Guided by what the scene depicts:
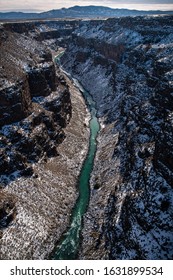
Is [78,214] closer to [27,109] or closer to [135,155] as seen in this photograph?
[135,155]

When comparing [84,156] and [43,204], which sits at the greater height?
[84,156]

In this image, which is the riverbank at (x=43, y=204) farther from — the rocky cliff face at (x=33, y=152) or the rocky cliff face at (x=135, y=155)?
the rocky cliff face at (x=135, y=155)

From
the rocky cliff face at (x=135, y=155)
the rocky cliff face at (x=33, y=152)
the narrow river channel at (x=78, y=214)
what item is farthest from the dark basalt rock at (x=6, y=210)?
the rocky cliff face at (x=135, y=155)

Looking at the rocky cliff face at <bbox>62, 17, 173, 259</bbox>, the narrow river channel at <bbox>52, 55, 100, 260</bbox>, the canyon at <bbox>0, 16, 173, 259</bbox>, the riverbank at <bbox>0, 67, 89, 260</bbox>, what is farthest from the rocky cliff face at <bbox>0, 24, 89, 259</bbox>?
the rocky cliff face at <bbox>62, 17, 173, 259</bbox>

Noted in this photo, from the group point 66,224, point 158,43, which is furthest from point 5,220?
point 158,43

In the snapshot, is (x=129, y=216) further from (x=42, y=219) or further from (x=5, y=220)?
(x=5, y=220)

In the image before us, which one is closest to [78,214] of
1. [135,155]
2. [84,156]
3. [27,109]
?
[135,155]

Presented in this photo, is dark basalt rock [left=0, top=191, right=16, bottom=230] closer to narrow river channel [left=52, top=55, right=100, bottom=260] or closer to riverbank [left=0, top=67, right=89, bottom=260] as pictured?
riverbank [left=0, top=67, right=89, bottom=260]
